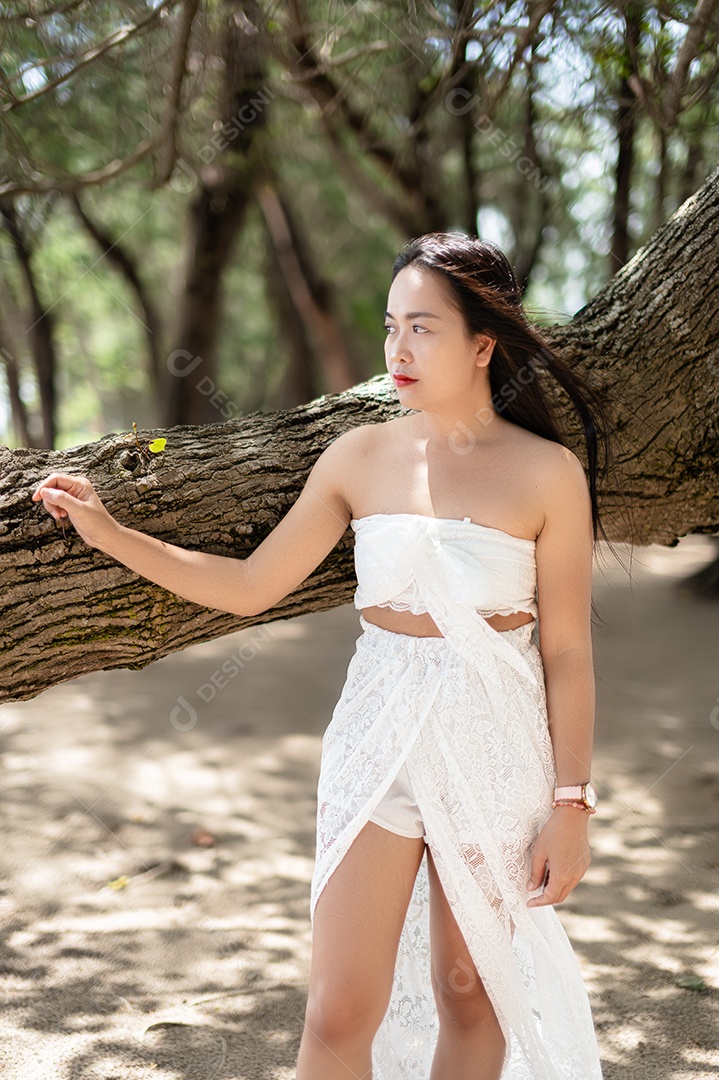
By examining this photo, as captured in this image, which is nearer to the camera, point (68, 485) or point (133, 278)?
point (68, 485)

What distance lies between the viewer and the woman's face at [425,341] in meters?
2.13

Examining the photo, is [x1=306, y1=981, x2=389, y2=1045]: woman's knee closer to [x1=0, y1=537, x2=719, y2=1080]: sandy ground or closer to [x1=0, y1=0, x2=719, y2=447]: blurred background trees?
[x1=0, y1=537, x2=719, y2=1080]: sandy ground

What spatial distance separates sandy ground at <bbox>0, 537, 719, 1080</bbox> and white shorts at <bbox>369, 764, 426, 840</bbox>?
45.0 inches

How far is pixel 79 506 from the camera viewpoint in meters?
2.20

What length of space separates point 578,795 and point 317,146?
12611mm

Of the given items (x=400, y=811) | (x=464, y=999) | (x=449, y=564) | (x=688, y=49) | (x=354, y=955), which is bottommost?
(x=464, y=999)

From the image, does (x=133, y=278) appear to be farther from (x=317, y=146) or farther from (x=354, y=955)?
(x=354, y=955)

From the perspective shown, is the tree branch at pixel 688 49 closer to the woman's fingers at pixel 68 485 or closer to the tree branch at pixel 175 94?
the tree branch at pixel 175 94

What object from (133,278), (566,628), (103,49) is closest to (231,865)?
(566,628)

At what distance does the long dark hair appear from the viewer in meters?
2.16

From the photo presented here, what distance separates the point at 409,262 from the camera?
221cm

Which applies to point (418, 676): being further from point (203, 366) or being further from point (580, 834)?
point (203, 366)

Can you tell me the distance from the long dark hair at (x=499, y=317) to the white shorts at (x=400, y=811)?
2.56 ft

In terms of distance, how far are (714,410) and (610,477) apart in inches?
14.0
